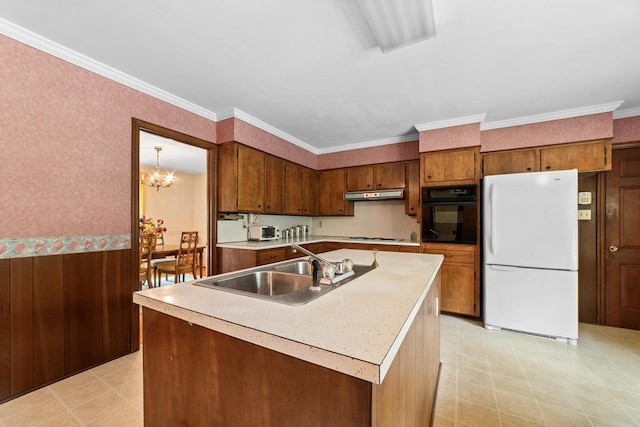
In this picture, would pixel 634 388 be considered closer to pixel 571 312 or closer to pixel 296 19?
pixel 571 312

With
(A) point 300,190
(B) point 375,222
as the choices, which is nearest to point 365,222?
(B) point 375,222

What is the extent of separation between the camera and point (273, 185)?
12.6ft

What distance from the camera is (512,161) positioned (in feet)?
10.8

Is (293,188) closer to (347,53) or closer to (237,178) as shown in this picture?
(237,178)

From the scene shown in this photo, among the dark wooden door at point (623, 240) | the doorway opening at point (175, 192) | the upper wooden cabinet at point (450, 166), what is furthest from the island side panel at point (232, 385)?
the dark wooden door at point (623, 240)

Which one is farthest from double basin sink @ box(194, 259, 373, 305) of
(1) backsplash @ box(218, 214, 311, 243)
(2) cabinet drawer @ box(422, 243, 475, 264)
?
(2) cabinet drawer @ box(422, 243, 475, 264)

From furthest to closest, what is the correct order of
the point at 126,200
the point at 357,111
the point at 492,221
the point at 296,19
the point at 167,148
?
the point at 167,148 → the point at 357,111 → the point at 492,221 → the point at 126,200 → the point at 296,19

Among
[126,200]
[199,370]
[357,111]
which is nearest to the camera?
[199,370]

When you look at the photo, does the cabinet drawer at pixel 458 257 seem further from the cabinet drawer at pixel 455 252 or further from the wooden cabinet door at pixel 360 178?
the wooden cabinet door at pixel 360 178

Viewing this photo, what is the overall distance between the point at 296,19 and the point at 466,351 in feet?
10.3

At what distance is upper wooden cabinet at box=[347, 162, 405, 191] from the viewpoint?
4121 mm

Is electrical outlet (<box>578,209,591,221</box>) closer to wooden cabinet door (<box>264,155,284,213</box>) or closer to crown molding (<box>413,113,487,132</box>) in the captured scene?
crown molding (<box>413,113,487,132</box>)

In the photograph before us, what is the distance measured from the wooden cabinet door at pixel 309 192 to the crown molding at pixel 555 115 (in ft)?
8.79

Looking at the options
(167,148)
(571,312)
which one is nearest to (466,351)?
(571,312)
